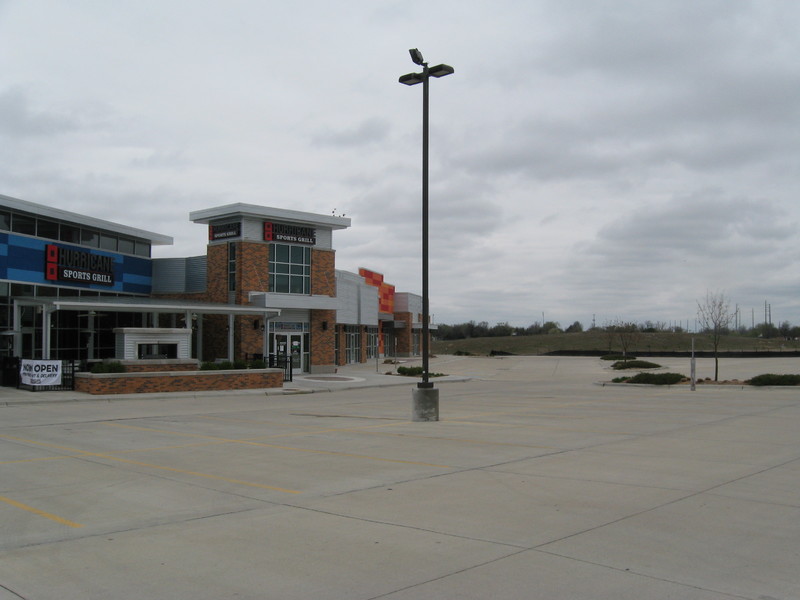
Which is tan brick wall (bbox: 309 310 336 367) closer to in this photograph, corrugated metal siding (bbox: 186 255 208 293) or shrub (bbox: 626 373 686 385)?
corrugated metal siding (bbox: 186 255 208 293)

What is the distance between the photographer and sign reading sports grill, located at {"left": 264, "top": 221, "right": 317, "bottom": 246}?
37.2 meters

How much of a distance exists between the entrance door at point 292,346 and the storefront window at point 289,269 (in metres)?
2.37

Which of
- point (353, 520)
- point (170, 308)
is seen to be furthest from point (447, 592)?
point (170, 308)

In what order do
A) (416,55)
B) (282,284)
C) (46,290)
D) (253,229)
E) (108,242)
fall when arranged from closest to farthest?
(416,55) → (46,290) → (253,229) → (108,242) → (282,284)

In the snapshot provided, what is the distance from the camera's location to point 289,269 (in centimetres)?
3841

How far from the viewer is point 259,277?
3700 centimetres

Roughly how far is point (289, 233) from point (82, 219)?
1012 cm

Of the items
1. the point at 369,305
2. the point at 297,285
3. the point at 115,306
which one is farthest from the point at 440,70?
the point at 369,305

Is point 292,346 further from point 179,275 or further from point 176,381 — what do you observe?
point 176,381

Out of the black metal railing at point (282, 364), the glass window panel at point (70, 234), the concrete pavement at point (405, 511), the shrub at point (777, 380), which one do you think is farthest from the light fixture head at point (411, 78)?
the glass window panel at point (70, 234)

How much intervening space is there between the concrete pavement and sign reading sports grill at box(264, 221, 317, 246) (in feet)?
71.5

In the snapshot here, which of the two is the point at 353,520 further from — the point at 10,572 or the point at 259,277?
the point at 259,277

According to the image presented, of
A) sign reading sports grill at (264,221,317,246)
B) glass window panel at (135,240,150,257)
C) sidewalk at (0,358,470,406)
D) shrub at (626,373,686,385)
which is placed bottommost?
sidewalk at (0,358,470,406)

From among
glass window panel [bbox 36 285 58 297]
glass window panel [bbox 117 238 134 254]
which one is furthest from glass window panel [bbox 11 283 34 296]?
glass window panel [bbox 117 238 134 254]
